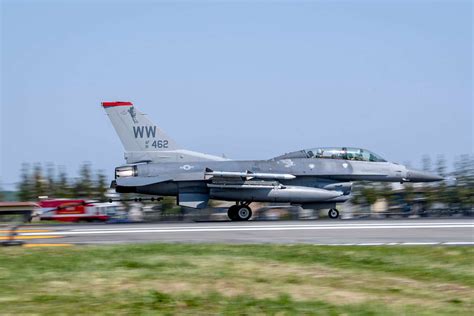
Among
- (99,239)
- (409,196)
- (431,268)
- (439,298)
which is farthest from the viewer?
(409,196)

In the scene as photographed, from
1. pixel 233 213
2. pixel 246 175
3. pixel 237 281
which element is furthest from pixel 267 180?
pixel 237 281

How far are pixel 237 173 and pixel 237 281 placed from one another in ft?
52.8

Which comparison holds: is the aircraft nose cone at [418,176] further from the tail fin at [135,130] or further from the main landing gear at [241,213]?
the tail fin at [135,130]

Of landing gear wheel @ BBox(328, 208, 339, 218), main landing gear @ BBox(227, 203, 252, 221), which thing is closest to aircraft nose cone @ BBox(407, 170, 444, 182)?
landing gear wheel @ BBox(328, 208, 339, 218)

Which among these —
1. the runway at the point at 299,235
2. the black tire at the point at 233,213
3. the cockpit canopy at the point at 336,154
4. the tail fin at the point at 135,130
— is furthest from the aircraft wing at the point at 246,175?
the runway at the point at 299,235

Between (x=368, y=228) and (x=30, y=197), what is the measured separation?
78.1ft

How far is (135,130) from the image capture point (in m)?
27.1

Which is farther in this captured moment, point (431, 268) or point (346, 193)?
point (346, 193)

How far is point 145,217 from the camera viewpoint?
1232 inches

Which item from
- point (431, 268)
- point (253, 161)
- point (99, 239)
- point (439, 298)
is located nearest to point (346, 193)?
point (253, 161)

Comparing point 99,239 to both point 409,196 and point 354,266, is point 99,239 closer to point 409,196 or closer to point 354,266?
point 354,266

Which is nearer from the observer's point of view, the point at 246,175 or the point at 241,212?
the point at 246,175

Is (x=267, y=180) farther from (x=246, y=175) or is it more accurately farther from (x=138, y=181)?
(x=138, y=181)

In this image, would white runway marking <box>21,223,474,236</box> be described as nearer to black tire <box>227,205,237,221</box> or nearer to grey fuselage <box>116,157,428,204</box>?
grey fuselage <box>116,157,428,204</box>
